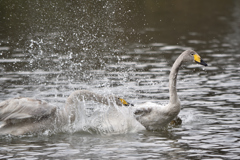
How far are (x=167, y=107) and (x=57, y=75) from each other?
7.50 meters

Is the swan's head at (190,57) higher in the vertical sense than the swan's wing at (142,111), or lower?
higher

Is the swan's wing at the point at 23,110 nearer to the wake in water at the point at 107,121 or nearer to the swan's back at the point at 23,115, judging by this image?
the swan's back at the point at 23,115

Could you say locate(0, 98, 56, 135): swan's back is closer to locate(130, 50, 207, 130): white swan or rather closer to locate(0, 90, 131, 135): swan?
locate(0, 90, 131, 135): swan

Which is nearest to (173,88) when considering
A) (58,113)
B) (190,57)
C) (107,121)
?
(190,57)

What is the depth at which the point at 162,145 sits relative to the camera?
10773mm

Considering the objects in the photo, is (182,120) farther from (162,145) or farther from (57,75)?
(57,75)

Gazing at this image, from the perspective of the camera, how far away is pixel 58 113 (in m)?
12.0

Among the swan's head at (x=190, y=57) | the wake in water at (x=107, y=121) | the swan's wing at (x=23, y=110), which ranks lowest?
the wake in water at (x=107, y=121)

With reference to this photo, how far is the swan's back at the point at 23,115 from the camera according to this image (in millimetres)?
11695

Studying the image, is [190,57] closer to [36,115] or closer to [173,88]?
[173,88]

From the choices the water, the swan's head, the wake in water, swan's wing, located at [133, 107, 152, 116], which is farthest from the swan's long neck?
the wake in water

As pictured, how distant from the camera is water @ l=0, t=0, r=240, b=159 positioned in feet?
35.2

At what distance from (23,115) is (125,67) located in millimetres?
8568

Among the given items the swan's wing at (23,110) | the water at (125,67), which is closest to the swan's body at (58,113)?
the swan's wing at (23,110)
